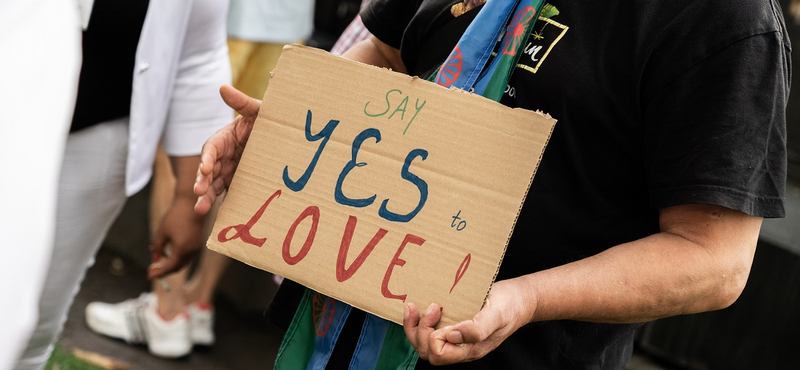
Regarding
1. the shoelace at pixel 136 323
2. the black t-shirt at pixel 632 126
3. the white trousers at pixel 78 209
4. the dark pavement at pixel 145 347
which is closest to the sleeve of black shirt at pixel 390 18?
the black t-shirt at pixel 632 126

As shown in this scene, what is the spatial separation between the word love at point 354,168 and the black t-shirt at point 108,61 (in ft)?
2.59

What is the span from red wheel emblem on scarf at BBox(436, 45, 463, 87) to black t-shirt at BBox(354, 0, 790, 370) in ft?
0.30

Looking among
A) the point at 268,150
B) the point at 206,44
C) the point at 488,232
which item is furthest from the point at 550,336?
the point at 206,44

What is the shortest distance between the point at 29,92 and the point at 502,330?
0.71 metres

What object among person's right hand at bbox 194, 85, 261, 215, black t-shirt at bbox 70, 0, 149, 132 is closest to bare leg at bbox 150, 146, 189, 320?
black t-shirt at bbox 70, 0, 149, 132

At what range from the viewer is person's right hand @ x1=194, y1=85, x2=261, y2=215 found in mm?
1466

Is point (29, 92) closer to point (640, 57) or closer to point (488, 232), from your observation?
point (488, 232)

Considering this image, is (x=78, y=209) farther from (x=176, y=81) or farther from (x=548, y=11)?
(x=548, y=11)

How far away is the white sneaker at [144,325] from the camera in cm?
339

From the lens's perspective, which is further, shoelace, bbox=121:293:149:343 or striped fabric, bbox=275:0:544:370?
shoelace, bbox=121:293:149:343

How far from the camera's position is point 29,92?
34.6 inches

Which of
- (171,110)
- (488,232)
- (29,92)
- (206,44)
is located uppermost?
(29,92)

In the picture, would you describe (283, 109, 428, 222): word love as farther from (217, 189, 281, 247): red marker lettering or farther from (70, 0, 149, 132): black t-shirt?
(70, 0, 149, 132): black t-shirt

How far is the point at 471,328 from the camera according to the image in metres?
1.19
